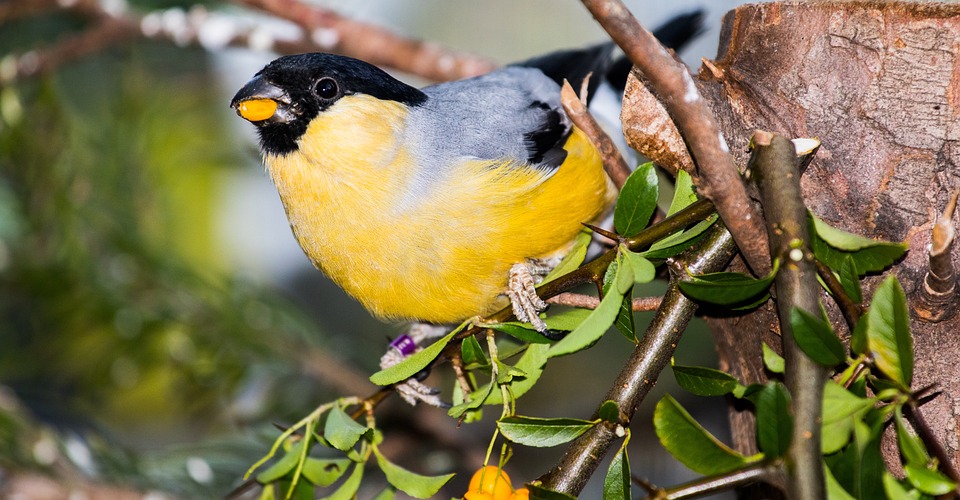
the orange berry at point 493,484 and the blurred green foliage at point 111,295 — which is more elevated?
the orange berry at point 493,484

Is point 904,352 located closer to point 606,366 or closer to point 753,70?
point 753,70

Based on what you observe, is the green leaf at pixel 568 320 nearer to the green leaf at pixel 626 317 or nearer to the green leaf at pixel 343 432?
the green leaf at pixel 626 317

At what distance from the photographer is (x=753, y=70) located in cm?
100

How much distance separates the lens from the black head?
1.21 metres

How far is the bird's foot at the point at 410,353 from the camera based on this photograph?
1.29 meters

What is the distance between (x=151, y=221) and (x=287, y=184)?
94 cm

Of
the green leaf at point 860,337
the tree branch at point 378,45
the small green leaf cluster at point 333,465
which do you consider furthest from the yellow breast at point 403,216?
the tree branch at point 378,45

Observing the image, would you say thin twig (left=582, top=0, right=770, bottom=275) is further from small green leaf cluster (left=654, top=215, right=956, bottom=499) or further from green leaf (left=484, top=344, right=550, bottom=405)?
green leaf (left=484, top=344, right=550, bottom=405)

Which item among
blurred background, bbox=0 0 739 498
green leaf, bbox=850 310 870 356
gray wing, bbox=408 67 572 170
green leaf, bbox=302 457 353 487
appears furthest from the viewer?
blurred background, bbox=0 0 739 498

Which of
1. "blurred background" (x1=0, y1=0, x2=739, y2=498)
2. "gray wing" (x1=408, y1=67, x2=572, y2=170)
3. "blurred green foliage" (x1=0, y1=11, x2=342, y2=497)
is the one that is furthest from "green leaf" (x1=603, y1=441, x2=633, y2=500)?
"blurred green foliage" (x1=0, y1=11, x2=342, y2=497)

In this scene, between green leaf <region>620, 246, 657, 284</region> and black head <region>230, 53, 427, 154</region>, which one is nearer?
green leaf <region>620, 246, 657, 284</region>

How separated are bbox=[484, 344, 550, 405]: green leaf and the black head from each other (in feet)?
1.73

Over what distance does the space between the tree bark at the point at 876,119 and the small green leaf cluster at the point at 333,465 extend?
0.45 meters

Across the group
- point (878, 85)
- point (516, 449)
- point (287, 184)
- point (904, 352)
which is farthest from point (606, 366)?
point (904, 352)
